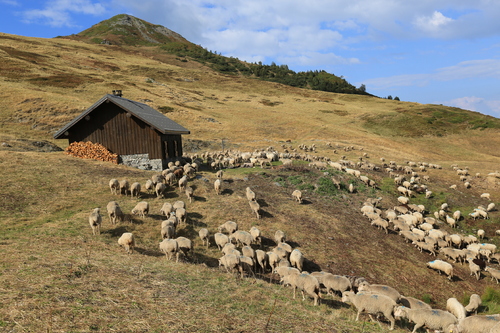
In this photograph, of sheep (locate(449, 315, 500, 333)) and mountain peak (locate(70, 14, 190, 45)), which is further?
mountain peak (locate(70, 14, 190, 45))

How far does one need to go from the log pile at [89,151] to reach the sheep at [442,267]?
26.7 meters

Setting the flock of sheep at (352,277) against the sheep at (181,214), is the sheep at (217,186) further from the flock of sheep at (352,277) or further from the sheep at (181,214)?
the sheep at (181,214)

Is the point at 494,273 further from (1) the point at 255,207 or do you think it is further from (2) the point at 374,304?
(1) the point at 255,207

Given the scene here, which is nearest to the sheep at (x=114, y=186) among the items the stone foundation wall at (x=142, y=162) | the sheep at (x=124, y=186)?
the sheep at (x=124, y=186)

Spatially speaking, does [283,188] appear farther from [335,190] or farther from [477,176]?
[477,176]

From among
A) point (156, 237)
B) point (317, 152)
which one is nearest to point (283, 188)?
point (156, 237)

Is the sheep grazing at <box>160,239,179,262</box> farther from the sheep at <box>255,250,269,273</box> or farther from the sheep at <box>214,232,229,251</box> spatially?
the sheep at <box>255,250,269,273</box>

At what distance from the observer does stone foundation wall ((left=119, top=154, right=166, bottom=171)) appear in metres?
27.1

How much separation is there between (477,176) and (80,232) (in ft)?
128

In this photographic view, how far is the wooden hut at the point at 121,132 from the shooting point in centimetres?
2705

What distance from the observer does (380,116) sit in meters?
A: 76.5

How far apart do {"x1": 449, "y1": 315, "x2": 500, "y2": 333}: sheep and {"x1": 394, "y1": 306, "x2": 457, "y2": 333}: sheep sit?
0.76 feet

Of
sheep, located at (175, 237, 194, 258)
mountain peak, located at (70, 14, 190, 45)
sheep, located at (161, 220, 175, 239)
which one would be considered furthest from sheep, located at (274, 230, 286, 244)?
mountain peak, located at (70, 14, 190, 45)

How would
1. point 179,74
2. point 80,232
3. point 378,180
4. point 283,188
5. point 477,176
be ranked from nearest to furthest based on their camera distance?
point 80,232 → point 283,188 → point 378,180 → point 477,176 → point 179,74
